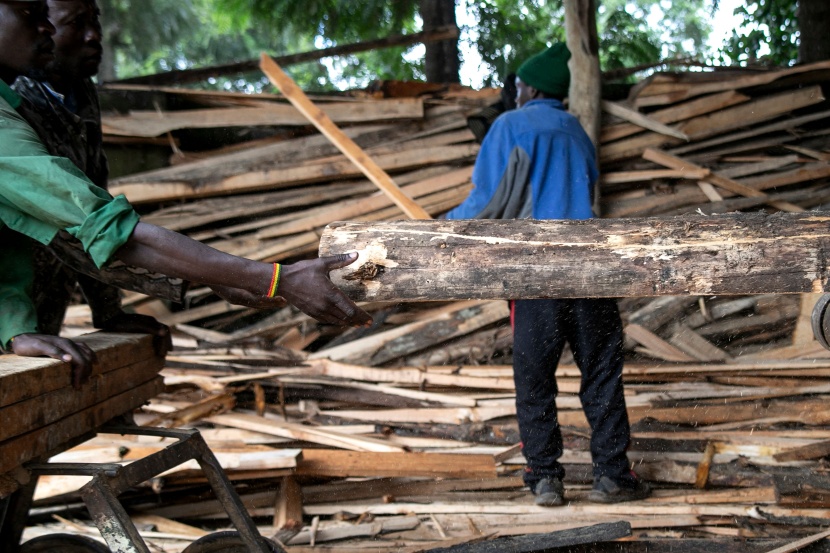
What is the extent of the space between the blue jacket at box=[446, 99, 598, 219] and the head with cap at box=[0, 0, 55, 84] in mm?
1953

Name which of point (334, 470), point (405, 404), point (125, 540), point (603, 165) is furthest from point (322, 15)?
point (125, 540)

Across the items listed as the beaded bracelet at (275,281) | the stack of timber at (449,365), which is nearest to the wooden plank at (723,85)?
the stack of timber at (449,365)

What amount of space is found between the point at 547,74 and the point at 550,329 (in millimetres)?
1334

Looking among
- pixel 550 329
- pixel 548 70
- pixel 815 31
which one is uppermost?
pixel 815 31

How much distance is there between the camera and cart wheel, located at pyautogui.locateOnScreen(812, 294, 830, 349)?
2.73 metres

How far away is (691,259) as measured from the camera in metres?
2.48

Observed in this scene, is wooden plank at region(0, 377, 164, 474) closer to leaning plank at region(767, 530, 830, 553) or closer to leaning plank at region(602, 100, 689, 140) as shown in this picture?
leaning plank at region(767, 530, 830, 553)

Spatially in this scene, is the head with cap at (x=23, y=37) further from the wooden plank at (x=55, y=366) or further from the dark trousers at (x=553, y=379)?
the dark trousers at (x=553, y=379)

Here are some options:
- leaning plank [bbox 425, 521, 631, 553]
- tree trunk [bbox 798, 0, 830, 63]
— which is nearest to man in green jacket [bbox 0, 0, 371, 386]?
leaning plank [bbox 425, 521, 631, 553]

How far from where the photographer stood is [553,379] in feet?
12.8

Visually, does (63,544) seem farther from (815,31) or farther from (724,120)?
(815,31)

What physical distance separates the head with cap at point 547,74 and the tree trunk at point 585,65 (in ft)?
3.40

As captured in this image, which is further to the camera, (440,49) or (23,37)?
(440,49)

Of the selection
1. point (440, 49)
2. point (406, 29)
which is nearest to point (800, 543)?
point (440, 49)
